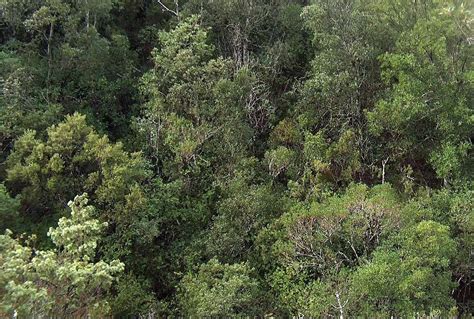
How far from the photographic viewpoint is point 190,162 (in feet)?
59.4

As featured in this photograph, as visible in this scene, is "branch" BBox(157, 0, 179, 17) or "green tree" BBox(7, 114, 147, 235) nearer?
"green tree" BBox(7, 114, 147, 235)

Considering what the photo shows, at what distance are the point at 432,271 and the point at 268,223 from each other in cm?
530

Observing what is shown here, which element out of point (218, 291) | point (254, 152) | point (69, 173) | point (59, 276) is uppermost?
point (254, 152)

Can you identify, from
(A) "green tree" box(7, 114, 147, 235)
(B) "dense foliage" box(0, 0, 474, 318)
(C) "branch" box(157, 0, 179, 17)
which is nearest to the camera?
(B) "dense foliage" box(0, 0, 474, 318)

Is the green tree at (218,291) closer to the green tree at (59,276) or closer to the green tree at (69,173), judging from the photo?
the green tree at (69,173)

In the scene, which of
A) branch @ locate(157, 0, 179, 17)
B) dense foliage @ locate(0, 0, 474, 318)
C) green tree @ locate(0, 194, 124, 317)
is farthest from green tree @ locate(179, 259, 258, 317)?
branch @ locate(157, 0, 179, 17)

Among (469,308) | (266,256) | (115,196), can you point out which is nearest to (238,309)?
(266,256)

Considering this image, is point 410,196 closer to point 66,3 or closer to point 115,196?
point 115,196

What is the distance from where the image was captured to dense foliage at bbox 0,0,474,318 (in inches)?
578

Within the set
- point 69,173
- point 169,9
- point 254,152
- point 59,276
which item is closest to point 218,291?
point 59,276

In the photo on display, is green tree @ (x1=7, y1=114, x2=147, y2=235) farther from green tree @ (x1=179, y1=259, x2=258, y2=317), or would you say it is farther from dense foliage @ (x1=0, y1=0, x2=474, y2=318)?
green tree @ (x1=179, y1=259, x2=258, y2=317)

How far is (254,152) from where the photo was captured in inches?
776

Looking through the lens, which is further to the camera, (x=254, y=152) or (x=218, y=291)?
(x=254, y=152)

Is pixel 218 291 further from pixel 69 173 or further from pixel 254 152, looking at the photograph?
pixel 254 152
